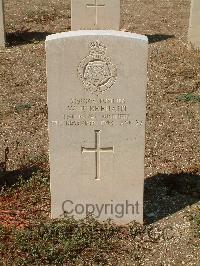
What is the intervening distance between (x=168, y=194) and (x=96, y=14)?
19.8 feet

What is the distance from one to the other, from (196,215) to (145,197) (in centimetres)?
59

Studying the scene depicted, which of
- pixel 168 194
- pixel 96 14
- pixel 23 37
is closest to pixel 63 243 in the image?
pixel 168 194

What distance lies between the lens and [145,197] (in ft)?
18.0

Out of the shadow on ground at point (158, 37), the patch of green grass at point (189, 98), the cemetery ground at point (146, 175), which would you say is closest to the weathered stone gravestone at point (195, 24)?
the cemetery ground at point (146, 175)

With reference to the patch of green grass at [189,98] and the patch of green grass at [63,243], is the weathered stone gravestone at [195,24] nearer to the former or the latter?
the patch of green grass at [189,98]

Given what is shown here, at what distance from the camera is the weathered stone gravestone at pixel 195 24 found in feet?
33.4

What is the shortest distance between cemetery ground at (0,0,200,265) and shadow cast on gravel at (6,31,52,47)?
21mm

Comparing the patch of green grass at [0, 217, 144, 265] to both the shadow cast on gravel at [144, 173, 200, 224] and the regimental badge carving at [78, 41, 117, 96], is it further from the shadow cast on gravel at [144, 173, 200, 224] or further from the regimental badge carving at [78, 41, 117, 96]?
the regimental badge carving at [78, 41, 117, 96]

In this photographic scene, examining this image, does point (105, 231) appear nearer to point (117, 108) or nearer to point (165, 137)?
point (117, 108)

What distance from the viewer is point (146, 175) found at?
19.6ft

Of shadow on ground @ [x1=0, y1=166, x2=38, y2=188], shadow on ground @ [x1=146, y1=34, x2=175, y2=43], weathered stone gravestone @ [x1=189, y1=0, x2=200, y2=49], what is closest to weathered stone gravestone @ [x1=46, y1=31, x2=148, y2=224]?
shadow on ground @ [x1=0, y1=166, x2=38, y2=188]

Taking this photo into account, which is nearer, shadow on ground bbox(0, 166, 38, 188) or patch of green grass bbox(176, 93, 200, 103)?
shadow on ground bbox(0, 166, 38, 188)

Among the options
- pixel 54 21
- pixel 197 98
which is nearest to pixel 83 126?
pixel 197 98

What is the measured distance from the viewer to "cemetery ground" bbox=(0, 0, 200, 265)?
4.64m
